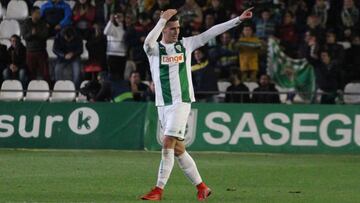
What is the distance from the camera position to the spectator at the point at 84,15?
91.2 ft

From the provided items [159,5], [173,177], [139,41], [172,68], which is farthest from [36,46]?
[172,68]

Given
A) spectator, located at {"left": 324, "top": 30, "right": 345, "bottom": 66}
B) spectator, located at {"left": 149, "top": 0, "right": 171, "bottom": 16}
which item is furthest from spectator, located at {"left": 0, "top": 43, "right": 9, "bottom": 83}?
spectator, located at {"left": 324, "top": 30, "right": 345, "bottom": 66}

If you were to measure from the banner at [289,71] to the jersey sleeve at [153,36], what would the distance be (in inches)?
495

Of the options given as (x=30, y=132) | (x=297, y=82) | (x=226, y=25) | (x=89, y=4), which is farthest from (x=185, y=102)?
(x=89, y=4)

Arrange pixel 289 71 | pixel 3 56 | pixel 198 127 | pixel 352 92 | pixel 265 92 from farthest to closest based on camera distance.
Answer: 1. pixel 3 56
2. pixel 289 71
3. pixel 352 92
4. pixel 265 92
5. pixel 198 127

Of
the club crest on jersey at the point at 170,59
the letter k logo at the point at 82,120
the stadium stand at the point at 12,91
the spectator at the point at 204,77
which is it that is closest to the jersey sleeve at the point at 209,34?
the club crest on jersey at the point at 170,59

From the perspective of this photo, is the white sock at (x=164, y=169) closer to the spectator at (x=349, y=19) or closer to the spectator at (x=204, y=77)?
the spectator at (x=204, y=77)

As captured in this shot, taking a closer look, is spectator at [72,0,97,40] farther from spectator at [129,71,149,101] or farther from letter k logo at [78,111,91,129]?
letter k logo at [78,111,91,129]

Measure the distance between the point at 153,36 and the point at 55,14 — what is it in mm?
14715

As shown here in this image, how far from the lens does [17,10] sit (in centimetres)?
2898

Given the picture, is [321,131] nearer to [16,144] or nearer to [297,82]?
[297,82]

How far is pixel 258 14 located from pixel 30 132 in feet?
21.8

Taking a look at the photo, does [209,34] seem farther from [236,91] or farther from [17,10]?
[17,10]

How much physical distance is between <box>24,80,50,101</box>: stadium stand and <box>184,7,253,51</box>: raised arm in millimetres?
12856
